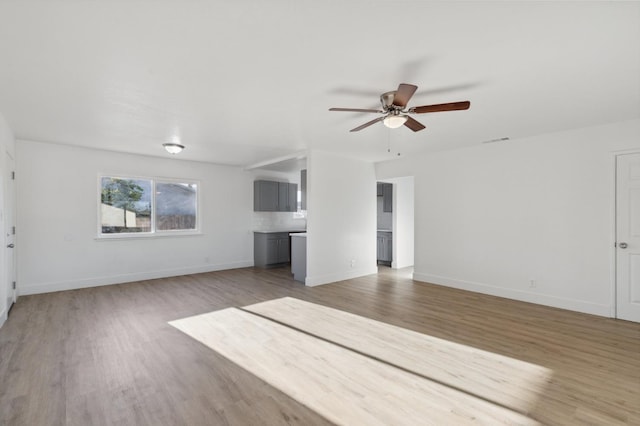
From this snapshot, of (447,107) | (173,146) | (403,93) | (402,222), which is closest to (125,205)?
(173,146)

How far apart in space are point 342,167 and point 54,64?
14.8 ft

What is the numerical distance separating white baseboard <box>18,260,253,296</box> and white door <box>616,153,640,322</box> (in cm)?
690

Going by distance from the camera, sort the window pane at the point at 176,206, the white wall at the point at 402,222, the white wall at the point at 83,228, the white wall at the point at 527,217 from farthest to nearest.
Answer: the white wall at the point at 402,222 < the window pane at the point at 176,206 < the white wall at the point at 83,228 < the white wall at the point at 527,217

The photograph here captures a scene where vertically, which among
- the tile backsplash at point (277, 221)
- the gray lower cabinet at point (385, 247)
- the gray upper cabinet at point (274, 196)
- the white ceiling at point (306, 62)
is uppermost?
the white ceiling at point (306, 62)

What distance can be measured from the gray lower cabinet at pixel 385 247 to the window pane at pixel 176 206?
4638 millimetres

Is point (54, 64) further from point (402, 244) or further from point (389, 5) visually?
point (402, 244)

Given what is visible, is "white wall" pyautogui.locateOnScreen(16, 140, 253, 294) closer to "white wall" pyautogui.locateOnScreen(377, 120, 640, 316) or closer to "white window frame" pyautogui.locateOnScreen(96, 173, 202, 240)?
"white window frame" pyautogui.locateOnScreen(96, 173, 202, 240)

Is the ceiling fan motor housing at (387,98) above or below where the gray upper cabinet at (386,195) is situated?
above

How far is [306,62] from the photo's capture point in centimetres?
235

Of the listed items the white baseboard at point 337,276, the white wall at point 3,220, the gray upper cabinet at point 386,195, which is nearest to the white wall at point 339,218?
the white baseboard at point 337,276

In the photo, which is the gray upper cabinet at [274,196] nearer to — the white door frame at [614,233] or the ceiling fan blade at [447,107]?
the ceiling fan blade at [447,107]

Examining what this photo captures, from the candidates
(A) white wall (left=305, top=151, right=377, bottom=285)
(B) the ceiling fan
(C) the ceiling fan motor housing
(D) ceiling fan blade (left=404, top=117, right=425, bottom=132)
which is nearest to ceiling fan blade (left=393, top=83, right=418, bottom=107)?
(B) the ceiling fan

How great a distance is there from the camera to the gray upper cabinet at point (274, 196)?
7632 mm

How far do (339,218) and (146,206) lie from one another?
4.01 m
